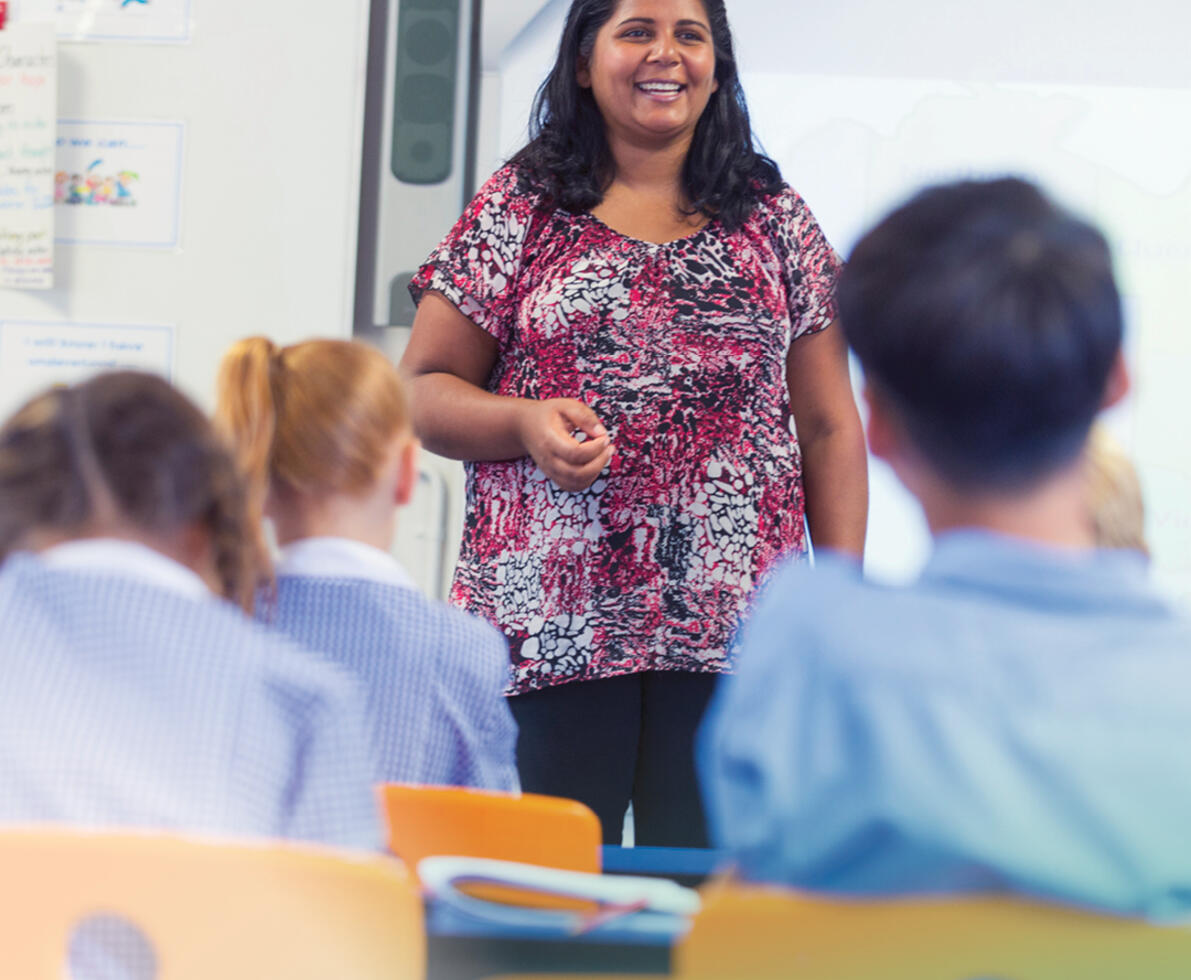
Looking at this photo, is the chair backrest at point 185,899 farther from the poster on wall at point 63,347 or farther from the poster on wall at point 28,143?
the poster on wall at point 28,143

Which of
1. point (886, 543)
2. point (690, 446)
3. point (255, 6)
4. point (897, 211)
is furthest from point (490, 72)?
point (897, 211)

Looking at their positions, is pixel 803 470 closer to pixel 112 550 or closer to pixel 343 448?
pixel 343 448

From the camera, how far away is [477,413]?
59.6 inches

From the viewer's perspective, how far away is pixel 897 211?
0.84 metres

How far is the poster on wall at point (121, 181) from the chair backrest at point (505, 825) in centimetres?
193

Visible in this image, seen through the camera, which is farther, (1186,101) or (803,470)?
(1186,101)

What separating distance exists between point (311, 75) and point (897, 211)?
2033 mm

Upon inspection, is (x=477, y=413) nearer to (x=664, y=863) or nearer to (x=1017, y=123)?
(x=664, y=863)

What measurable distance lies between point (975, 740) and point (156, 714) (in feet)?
1.60

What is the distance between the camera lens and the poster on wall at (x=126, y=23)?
2631mm

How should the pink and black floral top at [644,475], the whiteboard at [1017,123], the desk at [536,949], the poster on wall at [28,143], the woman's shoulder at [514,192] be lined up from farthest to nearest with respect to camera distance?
the poster on wall at [28,143] → the whiteboard at [1017,123] → the woman's shoulder at [514,192] → the pink and black floral top at [644,475] → the desk at [536,949]

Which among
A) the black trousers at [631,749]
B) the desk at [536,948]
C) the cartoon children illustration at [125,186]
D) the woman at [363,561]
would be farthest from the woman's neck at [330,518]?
the cartoon children illustration at [125,186]

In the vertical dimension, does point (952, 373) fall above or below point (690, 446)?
above

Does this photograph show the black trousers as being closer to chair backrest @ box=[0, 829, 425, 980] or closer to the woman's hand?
the woman's hand
